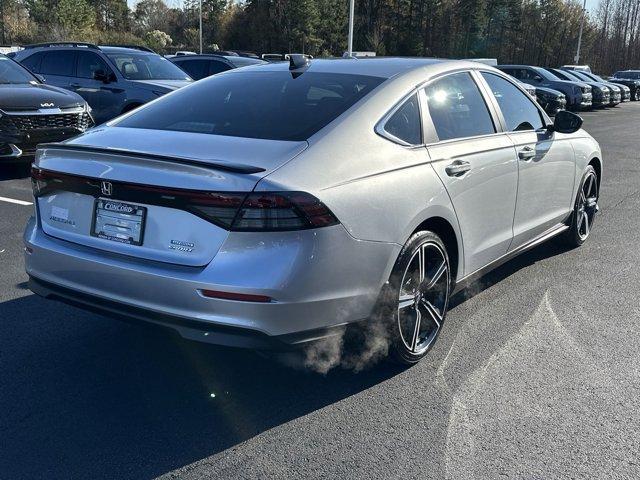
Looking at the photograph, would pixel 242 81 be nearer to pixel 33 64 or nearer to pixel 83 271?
pixel 83 271

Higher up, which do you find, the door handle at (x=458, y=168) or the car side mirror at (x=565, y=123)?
the car side mirror at (x=565, y=123)

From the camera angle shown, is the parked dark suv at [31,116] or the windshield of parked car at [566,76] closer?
the parked dark suv at [31,116]

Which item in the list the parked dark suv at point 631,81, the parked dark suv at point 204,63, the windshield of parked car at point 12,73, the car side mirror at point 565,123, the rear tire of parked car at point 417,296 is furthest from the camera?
the parked dark suv at point 631,81

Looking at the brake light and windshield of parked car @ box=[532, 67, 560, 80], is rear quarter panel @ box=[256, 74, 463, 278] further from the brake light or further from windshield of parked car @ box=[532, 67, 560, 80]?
windshield of parked car @ box=[532, 67, 560, 80]

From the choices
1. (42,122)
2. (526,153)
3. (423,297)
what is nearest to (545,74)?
(42,122)

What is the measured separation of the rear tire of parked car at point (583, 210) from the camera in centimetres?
594

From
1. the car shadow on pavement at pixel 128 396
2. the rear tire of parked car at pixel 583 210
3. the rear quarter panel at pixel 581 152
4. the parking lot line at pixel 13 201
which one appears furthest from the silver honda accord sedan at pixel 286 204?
the parking lot line at pixel 13 201

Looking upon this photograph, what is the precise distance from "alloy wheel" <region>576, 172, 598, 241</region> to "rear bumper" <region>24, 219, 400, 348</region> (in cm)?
342

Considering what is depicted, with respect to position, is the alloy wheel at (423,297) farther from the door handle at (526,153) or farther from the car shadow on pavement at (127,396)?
the door handle at (526,153)

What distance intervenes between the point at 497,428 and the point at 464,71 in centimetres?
236

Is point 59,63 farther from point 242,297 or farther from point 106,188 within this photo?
point 242,297

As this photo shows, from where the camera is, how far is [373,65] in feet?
13.6

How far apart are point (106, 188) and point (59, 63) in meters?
10.5

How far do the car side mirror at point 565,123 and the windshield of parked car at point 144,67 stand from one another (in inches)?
330
